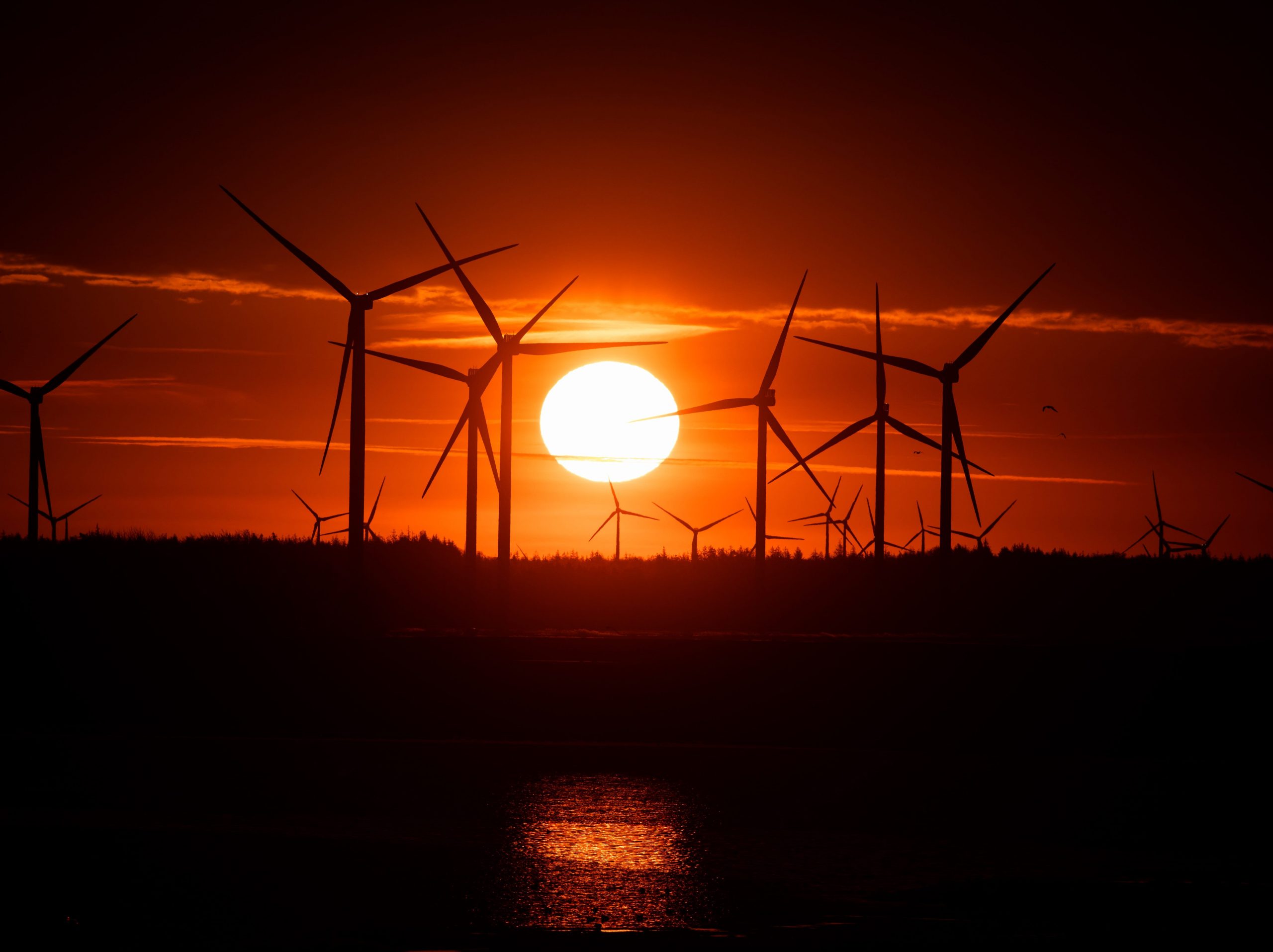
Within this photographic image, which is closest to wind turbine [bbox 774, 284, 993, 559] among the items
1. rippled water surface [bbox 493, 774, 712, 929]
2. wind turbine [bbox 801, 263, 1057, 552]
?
wind turbine [bbox 801, 263, 1057, 552]

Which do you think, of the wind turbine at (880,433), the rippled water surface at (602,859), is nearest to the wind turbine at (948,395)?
the wind turbine at (880,433)

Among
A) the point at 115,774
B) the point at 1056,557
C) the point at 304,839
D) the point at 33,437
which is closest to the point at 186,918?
the point at 304,839

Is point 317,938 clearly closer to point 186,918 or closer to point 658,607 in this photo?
point 186,918

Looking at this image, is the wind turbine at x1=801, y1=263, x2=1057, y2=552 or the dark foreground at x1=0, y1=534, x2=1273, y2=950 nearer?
the dark foreground at x1=0, y1=534, x2=1273, y2=950

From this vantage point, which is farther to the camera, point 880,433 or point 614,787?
point 880,433

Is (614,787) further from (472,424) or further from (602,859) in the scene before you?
(472,424)

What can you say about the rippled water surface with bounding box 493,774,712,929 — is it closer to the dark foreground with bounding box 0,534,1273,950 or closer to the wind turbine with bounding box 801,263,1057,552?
the dark foreground with bounding box 0,534,1273,950

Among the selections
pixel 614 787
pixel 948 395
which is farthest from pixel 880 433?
pixel 614 787

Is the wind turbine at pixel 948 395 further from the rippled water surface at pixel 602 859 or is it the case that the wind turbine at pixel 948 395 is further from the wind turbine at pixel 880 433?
the rippled water surface at pixel 602 859
